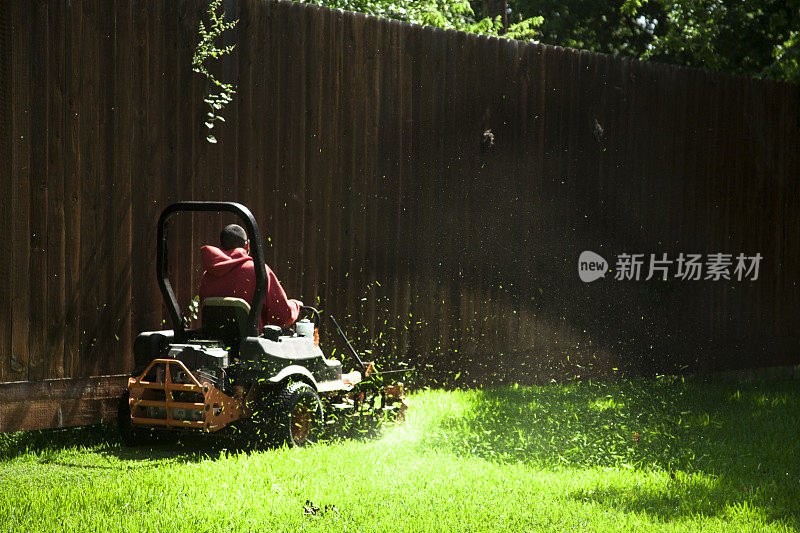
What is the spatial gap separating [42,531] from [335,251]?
13.2 feet

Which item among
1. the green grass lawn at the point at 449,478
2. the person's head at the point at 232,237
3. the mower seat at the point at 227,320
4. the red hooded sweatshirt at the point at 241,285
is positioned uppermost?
the person's head at the point at 232,237

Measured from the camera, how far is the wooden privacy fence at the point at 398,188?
20.9 ft

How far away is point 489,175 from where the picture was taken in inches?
350

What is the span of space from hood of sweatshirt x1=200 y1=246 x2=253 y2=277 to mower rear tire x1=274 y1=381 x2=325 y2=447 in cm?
89

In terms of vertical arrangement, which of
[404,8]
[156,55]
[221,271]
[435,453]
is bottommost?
[435,453]

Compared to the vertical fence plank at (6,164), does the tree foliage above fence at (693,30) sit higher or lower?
higher

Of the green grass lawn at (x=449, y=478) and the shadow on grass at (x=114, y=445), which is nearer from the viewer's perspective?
the green grass lawn at (x=449, y=478)

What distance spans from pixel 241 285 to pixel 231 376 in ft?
2.09

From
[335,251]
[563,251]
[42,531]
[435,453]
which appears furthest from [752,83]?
[42,531]

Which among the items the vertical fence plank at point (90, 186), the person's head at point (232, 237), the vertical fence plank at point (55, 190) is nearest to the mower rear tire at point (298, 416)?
the person's head at point (232, 237)

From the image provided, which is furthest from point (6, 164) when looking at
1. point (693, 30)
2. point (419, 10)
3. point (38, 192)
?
point (693, 30)

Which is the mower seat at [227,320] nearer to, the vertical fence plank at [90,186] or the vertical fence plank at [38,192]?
the vertical fence plank at [90,186]

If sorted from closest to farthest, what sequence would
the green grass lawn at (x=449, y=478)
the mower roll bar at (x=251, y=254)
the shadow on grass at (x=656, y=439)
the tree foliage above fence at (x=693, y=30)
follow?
the green grass lawn at (x=449, y=478) → the shadow on grass at (x=656, y=439) → the mower roll bar at (x=251, y=254) → the tree foliage above fence at (x=693, y=30)

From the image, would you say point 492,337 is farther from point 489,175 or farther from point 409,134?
point 409,134
